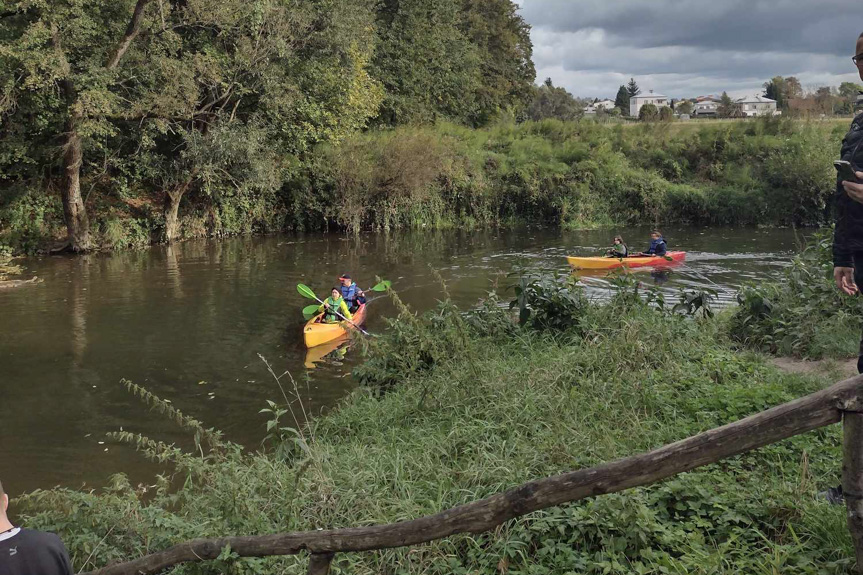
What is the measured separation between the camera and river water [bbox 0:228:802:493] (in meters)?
8.27

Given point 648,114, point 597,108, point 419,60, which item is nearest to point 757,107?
point 648,114

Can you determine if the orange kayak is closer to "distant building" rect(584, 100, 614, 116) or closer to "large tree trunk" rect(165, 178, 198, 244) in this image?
"large tree trunk" rect(165, 178, 198, 244)

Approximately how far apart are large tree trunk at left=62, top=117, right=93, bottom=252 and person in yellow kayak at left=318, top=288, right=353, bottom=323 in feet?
36.1

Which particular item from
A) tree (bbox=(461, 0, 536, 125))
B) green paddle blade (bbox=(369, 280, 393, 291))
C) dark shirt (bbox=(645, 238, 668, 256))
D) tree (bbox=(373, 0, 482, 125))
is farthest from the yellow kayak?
tree (bbox=(461, 0, 536, 125))

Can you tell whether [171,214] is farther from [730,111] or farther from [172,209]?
[730,111]

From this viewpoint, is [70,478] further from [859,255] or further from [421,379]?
[859,255]

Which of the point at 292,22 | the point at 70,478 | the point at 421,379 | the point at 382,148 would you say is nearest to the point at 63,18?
the point at 292,22

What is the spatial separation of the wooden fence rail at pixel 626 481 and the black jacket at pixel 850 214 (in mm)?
1382

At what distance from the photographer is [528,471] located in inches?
163

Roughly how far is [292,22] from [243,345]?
1481cm

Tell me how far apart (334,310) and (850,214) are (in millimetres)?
10099

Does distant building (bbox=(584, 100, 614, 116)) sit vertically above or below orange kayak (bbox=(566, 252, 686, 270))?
above

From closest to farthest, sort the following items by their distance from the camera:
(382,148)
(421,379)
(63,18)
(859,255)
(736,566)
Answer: (736,566) → (859,255) → (421,379) → (63,18) → (382,148)

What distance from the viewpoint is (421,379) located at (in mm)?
6465
